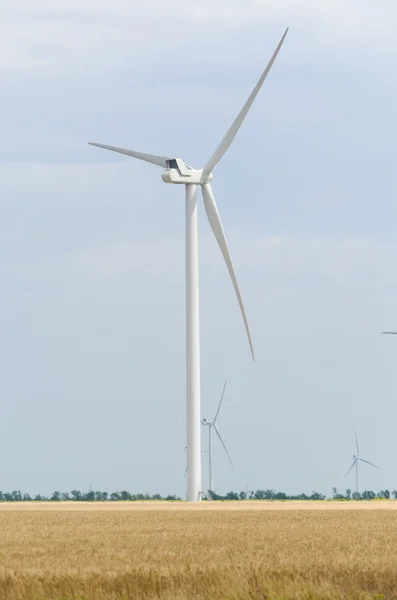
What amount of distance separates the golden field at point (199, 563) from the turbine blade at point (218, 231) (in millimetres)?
33245

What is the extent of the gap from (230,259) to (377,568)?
52.4 m

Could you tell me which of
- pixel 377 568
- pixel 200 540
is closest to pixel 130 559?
pixel 377 568

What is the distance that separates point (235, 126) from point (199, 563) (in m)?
56.7

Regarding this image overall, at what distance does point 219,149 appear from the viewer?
8012cm

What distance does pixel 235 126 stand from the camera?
256 feet

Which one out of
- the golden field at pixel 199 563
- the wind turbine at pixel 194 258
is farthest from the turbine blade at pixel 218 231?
the golden field at pixel 199 563

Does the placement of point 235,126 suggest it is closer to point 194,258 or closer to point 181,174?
point 181,174

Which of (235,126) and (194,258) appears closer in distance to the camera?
(194,258)

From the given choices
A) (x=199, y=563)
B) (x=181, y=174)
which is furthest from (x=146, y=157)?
(x=199, y=563)

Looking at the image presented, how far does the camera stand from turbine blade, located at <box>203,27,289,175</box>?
75.6 meters

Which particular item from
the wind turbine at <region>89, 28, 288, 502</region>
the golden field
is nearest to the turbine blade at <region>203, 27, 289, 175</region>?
the wind turbine at <region>89, 28, 288, 502</region>

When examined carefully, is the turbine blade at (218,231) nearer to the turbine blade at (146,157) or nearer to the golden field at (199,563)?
the turbine blade at (146,157)

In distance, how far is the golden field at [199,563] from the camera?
62.9 ft

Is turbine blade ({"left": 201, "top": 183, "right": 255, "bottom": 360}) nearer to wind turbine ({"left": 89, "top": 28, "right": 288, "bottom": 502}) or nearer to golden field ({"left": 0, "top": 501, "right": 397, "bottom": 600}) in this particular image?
wind turbine ({"left": 89, "top": 28, "right": 288, "bottom": 502})
